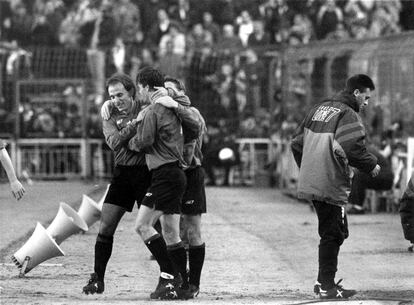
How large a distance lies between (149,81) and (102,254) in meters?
1.37

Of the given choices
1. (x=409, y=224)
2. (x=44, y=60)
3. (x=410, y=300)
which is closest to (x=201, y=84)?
(x=44, y=60)

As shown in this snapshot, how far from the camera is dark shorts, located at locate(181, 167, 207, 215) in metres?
9.76

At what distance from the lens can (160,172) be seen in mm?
9391

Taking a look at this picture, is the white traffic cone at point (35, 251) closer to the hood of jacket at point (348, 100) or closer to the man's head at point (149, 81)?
the man's head at point (149, 81)

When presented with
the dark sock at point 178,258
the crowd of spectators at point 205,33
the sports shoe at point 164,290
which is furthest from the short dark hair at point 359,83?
the crowd of spectators at point 205,33

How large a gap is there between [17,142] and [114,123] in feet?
52.9

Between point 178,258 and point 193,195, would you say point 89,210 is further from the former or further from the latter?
point 178,258

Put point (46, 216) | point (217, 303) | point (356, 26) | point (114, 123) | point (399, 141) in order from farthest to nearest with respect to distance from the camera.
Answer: point (356, 26) < point (399, 141) < point (46, 216) < point (114, 123) < point (217, 303)

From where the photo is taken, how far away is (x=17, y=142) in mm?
25625

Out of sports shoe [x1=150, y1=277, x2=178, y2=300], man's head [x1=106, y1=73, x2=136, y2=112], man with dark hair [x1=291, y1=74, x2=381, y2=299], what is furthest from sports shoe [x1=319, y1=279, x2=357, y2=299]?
man's head [x1=106, y1=73, x2=136, y2=112]

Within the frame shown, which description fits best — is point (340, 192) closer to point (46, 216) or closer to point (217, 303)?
point (217, 303)

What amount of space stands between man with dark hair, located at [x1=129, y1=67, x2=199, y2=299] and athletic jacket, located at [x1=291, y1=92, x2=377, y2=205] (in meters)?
1.01

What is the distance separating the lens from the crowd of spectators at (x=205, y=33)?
2516 cm

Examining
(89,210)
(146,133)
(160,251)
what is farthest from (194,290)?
(89,210)
